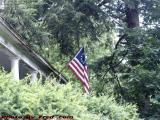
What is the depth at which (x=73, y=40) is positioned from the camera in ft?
71.3

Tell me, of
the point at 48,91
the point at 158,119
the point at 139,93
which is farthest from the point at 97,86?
the point at 48,91

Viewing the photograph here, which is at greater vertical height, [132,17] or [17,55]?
[132,17]

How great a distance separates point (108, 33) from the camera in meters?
22.0

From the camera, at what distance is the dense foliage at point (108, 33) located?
16.5 m

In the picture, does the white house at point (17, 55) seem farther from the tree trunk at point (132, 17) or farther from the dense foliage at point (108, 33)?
the tree trunk at point (132, 17)

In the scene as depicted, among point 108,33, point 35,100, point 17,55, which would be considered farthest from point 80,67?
point 108,33

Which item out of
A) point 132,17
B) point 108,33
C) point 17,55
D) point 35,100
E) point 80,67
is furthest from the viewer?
point 108,33

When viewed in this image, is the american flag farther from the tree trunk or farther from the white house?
the tree trunk

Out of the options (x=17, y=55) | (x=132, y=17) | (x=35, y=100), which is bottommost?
(x=35, y=100)

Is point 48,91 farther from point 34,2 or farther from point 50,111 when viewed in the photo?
point 34,2

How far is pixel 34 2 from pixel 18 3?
1633 mm

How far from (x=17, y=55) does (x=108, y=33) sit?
11.8 m

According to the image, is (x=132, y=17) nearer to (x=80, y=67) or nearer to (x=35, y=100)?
(x=80, y=67)

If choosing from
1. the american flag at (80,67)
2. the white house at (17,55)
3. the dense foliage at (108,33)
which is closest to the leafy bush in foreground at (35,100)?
the white house at (17,55)
